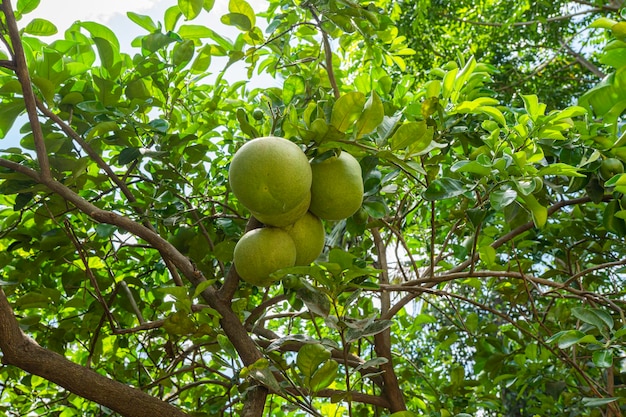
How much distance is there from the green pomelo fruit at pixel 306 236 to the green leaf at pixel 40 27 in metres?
0.79

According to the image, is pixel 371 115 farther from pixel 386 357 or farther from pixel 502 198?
pixel 386 357

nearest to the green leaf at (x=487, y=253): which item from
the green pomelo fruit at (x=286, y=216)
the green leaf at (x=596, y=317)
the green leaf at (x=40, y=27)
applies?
the green leaf at (x=596, y=317)

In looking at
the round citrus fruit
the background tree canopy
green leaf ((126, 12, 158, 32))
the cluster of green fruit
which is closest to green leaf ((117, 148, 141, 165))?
the background tree canopy

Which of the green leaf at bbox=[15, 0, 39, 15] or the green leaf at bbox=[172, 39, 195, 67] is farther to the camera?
the green leaf at bbox=[172, 39, 195, 67]

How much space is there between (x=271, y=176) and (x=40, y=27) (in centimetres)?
82

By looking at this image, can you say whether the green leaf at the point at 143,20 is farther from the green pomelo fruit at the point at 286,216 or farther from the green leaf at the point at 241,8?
the green pomelo fruit at the point at 286,216

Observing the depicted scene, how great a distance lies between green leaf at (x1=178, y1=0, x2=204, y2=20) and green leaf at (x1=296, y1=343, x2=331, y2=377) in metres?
0.86

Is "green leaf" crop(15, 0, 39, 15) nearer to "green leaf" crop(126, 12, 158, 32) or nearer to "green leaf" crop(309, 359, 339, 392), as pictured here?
"green leaf" crop(126, 12, 158, 32)

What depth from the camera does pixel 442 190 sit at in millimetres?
1236

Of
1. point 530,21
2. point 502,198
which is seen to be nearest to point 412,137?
point 502,198

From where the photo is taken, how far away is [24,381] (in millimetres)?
2223

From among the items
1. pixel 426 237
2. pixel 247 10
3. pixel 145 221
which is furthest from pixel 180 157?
pixel 426 237

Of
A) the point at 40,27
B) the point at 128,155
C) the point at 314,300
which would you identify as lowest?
the point at 314,300

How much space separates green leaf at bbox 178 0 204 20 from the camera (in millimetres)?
1423
